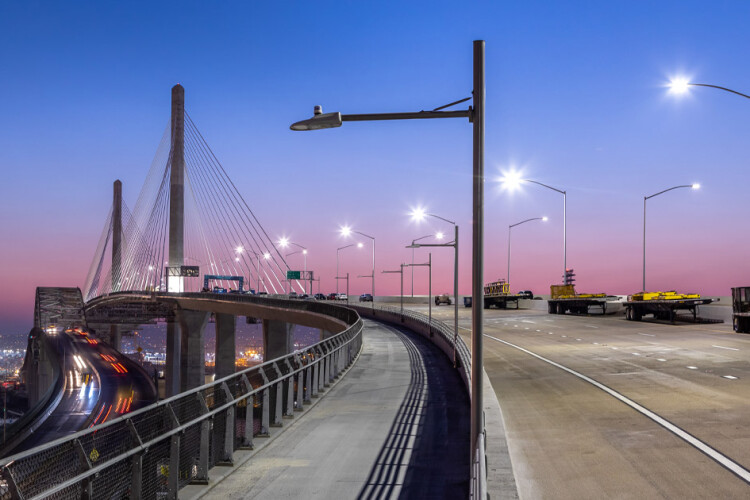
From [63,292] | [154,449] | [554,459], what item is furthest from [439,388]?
[63,292]

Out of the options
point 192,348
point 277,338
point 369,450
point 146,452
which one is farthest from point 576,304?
point 146,452

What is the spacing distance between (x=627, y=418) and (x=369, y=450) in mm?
6212

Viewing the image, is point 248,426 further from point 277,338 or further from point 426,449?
point 277,338

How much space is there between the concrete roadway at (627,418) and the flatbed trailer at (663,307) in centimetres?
1614

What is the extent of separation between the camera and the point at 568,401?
18531 millimetres

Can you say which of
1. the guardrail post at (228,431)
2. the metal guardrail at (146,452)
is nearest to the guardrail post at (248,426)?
the metal guardrail at (146,452)

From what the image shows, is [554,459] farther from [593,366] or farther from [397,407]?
[593,366]

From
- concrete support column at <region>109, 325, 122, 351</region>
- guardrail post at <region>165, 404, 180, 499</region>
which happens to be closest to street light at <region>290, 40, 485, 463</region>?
guardrail post at <region>165, 404, 180, 499</region>

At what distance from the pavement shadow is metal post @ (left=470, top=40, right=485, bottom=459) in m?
2.13

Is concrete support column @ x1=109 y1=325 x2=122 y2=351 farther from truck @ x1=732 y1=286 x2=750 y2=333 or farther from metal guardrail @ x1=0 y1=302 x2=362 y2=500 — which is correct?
metal guardrail @ x1=0 y1=302 x2=362 y2=500

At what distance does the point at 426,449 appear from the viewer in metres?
14.0

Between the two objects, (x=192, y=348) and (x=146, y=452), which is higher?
(x=146, y=452)

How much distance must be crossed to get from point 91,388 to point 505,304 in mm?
53810

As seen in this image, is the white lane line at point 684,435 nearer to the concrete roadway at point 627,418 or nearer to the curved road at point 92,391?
the concrete roadway at point 627,418
